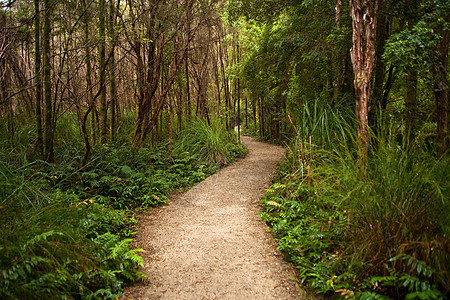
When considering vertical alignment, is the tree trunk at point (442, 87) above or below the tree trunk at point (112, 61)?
below

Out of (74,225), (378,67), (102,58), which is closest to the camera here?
(74,225)

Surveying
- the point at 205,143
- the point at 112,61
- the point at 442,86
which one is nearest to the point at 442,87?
the point at 442,86

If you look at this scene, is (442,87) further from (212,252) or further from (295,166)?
(212,252)

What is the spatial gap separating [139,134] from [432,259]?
615 centimetres

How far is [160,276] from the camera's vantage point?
2.51 meters

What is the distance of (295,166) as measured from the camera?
4.58 m

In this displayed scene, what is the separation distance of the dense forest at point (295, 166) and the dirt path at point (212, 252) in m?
0.21

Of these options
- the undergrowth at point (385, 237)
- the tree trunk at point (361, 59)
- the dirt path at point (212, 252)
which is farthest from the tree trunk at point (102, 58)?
the undergrowth at point (385, 237)

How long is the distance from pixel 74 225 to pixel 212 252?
142 cm

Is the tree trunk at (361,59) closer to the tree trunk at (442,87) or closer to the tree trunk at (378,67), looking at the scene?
the tree trunk at (442,87)

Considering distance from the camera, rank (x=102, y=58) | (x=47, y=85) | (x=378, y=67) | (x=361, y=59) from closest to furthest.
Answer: (x=361, y=59) < (x=47, y=85) < (x=378, y=67) < (x=102, y=58)

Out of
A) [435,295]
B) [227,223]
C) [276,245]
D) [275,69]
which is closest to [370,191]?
[435,295]

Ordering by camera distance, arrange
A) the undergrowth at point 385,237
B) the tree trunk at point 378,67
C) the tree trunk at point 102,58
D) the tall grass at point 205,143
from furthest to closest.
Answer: the tall grass at point 205,143 → the tree trunk at point 102,58 → the tree trunk at point 378,67 → the undergrowth at point 385,237

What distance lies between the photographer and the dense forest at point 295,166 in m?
1.92
